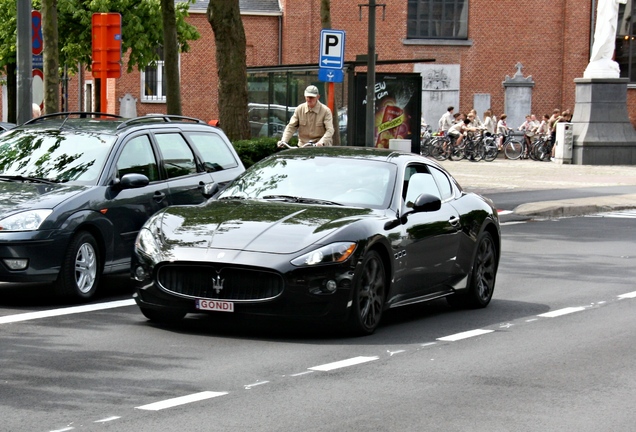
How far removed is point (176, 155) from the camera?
12.6 m

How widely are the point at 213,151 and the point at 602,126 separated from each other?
30.5 m

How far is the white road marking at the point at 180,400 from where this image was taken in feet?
22.2

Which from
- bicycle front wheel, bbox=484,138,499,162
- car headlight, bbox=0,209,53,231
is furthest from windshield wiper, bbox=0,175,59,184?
bicycle front wheel, bbox=484,138,499,162

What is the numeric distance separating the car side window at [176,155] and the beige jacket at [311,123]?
17.9 feet

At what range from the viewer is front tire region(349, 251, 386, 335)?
9242mm

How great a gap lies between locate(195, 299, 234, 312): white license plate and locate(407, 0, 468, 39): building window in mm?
47594

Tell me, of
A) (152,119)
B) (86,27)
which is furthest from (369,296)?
(86,27)

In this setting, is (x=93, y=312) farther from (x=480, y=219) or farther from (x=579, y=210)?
(x=579, y=210)

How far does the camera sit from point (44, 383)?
739 centimetres

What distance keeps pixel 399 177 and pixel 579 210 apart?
14.3 meters

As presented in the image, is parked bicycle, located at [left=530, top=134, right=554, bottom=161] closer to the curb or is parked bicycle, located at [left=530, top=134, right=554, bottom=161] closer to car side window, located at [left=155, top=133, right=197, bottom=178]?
the curb

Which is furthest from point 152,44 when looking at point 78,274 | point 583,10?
point 78,274

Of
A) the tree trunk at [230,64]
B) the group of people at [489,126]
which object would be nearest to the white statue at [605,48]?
the group of people at [489,126]

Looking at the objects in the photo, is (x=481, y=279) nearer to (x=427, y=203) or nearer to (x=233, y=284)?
(x=427, y=203)
